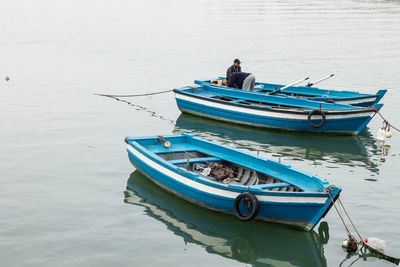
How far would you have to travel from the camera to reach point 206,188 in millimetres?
13844

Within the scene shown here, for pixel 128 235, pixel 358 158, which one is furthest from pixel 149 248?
pixel 358 158

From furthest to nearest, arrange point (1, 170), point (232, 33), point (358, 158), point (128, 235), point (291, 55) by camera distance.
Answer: point (232, 33)
point (291, 55)
point (358, 158)
point (1, 170)
point (128, 235)

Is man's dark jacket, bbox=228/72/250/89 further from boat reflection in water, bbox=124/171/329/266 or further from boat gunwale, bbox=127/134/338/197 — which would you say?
boat reflection in water, bbox=124/171/329/266

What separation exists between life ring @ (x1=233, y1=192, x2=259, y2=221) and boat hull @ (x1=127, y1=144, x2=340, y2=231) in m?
0.14

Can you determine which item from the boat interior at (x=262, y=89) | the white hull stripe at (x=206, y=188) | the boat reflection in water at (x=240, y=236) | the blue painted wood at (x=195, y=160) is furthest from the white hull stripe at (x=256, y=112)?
the boat reflection in water at (x=240, y=236)

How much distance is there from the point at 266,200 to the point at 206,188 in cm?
167

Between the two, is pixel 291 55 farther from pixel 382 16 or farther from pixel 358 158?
pixel 382 16

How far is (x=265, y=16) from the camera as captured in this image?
216ft

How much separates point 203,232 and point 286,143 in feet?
27.5

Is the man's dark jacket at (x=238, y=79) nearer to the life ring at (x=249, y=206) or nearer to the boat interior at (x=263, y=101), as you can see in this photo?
the boat interior at (x=263, y=101)

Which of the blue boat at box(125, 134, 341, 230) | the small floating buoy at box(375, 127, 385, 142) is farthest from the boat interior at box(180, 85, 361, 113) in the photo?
the blue boat at box(125, 134, 341, 230)

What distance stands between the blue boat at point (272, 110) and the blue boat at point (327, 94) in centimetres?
77

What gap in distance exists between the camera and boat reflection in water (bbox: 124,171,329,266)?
41.2ft

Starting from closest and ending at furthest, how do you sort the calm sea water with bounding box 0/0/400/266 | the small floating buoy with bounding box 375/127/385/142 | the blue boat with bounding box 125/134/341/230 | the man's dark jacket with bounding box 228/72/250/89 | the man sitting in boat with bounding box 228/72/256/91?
the blue boat with bounding box 125/134/341/230 < the calm sea water with bounding box 0/0/400/266 < the small floating buoy with bounding box 375/127/385/142 < the man sitting in boat with bounding box 228/72/256/91 < the man's dark jacket with bounding box 228/72/250/89
